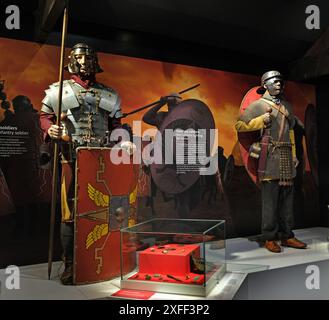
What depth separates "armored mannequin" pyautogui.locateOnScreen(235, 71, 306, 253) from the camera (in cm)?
369

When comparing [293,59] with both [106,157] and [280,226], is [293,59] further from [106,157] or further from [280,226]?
[106,157]

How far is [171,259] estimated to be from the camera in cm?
260

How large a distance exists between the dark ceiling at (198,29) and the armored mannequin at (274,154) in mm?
844

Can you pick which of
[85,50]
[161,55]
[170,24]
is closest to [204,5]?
[170,24]

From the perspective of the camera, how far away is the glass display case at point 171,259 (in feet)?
8.18

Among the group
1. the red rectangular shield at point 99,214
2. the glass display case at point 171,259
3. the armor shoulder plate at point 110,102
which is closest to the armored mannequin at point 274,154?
the glass display case at point 171,259

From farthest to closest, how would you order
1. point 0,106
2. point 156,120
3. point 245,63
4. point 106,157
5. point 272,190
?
point 245,63, point 156,120, point 272,190, point 0,106, point 106,157

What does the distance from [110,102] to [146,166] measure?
3.68ft

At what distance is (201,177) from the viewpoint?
13.9ft

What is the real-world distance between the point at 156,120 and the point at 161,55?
0.73 m

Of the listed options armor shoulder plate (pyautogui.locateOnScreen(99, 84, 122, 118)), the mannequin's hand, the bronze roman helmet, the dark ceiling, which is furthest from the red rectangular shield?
the dark ceiling

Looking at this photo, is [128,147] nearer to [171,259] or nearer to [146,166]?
[171,259]

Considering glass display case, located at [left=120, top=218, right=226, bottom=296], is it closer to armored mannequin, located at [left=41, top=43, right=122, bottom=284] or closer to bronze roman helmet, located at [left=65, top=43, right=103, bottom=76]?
armored mannequin, located at [left=41, top=43, right=122, bottom=284]

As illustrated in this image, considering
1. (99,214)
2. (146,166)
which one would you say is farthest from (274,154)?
(99,214)
